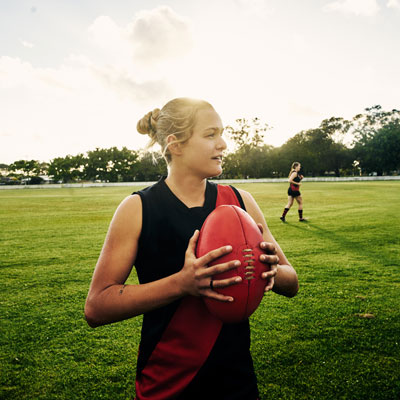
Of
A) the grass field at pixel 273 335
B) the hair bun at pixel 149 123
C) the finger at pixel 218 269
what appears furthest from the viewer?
the grass field at pixel 273 335

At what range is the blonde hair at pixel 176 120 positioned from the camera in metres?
1.72

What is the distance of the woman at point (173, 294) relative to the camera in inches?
55.4

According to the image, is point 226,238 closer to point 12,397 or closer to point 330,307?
point 12,397

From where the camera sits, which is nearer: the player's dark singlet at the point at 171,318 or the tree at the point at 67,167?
the player's dark singlet at the point at 171,318

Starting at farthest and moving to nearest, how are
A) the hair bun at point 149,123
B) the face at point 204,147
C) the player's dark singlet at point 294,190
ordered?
the player's dark singlet at point 294,190, the hair bun at point 149,123, the face at point 204,147

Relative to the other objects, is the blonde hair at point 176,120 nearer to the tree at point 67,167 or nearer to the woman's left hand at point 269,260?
the woman's left hand at point 269,260

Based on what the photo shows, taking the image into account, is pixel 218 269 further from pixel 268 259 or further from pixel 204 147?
pixel 204 147

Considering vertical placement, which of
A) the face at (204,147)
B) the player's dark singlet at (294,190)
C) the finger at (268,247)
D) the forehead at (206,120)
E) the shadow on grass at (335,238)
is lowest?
the shadow on grass at (335,238)

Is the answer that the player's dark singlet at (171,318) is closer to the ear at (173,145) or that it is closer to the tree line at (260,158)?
the ear at (173,145)

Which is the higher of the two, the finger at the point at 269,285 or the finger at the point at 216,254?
the finger at the point at 216,254

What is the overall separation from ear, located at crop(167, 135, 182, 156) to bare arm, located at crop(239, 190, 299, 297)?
1.46 ft

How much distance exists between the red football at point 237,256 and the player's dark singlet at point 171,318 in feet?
0.46

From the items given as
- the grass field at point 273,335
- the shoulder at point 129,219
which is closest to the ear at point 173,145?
the shoulder at point 129,219

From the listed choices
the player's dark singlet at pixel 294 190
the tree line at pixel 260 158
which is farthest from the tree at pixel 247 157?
the player's dark singlet at pixel 294 190
